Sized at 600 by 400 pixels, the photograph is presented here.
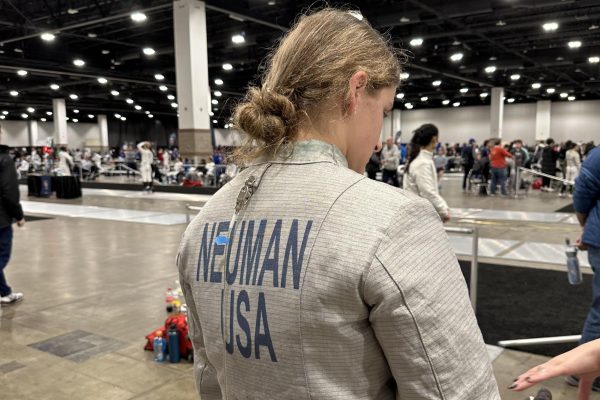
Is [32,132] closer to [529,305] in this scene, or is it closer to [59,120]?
[59,120]

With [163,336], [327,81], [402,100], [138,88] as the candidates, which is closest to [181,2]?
[163,336]

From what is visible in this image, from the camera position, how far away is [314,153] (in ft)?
2.90

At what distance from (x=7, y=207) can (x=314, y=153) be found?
5073 millimetres

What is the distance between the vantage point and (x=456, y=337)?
0.75 metres

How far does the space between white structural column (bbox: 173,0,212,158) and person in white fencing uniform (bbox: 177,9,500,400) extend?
41.5ft

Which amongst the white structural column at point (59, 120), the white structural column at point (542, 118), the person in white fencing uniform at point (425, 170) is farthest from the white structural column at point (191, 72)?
the white structural column at point (542, 118)

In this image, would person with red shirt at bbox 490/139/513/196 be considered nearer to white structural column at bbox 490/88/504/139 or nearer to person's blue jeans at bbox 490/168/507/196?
person's blue jeans at bbox 490/168/507/196

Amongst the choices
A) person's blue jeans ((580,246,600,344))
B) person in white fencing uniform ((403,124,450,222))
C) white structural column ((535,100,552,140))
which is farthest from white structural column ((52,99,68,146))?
white structural column ((535,100,552,140))

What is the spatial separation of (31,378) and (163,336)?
3.05ft

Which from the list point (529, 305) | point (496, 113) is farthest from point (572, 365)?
point (496, 113)

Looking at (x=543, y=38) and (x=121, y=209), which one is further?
(x=543, y=38)

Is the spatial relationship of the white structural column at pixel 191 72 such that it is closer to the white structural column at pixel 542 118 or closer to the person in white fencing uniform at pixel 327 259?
the person in white fencing uniform at pixel 327 259

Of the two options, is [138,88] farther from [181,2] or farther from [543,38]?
[543,38]

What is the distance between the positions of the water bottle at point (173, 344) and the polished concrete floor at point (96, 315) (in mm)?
61
